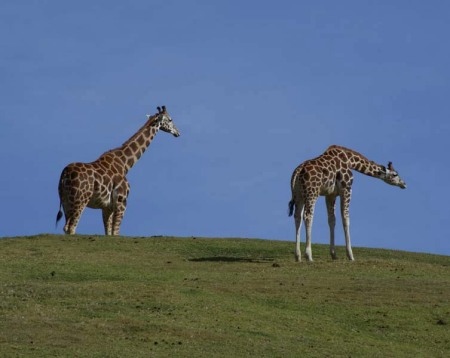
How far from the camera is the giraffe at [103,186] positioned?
134ft

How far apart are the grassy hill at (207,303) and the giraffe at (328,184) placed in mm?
1258

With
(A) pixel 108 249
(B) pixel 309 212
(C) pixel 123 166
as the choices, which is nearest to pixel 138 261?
(A) pixel 108 249

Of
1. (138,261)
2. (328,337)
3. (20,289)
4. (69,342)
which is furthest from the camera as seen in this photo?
(138,261)

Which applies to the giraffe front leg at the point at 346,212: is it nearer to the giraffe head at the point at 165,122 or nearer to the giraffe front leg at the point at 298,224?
the giraffe front leg at the point at 298,224

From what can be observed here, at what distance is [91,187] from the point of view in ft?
135

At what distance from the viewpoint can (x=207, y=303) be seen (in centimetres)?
2806

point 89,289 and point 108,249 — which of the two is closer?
point 89,289

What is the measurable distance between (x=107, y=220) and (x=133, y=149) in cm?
→ 365

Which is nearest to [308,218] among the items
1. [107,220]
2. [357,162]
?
[357,162]

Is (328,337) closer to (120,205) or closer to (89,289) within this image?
(89,289)

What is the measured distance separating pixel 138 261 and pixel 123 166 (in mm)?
9134

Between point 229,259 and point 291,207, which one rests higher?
point 291,207

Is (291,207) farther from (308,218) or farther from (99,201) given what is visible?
(99,201)

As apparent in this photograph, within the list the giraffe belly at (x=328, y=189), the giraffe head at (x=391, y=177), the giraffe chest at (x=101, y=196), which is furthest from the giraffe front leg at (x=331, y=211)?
the giraffe chest at (x=101, y=196)
